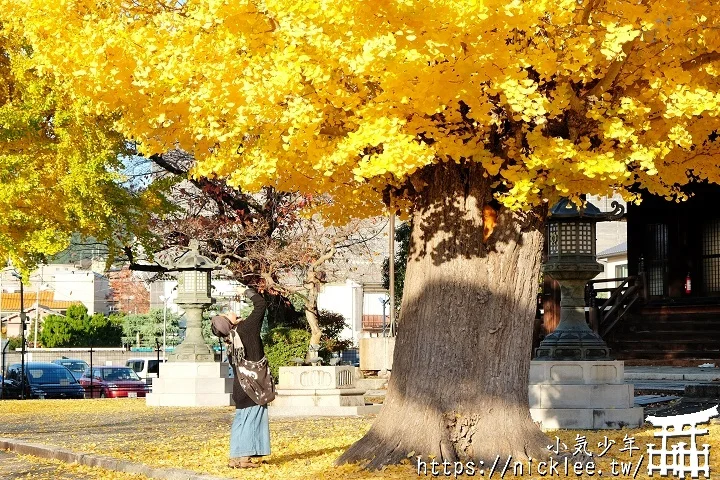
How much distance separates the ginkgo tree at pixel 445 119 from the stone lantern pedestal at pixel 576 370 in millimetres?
4272

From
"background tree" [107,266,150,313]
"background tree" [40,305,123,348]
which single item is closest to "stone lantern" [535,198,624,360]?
"background tree" [40,305,123,348]

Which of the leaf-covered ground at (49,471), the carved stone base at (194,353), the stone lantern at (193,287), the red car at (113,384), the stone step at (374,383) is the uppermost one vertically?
the stone lantern at (193,287)

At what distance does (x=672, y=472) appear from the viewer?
33.4 feet

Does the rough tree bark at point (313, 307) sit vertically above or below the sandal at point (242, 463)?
above

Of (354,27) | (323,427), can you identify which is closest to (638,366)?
(323,427)

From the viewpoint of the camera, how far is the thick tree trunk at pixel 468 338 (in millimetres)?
10914

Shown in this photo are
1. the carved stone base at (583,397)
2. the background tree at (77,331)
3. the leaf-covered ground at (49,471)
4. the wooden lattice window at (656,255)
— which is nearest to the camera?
the leaf-covered ground at (49,471)

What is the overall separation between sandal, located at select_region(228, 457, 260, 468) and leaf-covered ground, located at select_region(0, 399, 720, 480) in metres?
0.11

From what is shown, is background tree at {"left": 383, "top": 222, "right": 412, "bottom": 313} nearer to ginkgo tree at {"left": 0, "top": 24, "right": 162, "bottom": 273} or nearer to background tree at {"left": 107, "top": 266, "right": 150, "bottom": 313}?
ginkgo tree at {"left": 0, "top": 24, "right": 162, "bottom": 273}

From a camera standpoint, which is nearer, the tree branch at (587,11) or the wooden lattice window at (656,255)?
the tree branch at (587,11)

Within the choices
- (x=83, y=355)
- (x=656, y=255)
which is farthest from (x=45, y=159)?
(x=83, y=355)

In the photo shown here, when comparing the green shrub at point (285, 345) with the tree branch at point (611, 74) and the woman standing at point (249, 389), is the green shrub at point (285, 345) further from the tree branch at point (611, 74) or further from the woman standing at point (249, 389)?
the tree branch at point (611, 74)

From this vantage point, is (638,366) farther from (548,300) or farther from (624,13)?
(624,13)

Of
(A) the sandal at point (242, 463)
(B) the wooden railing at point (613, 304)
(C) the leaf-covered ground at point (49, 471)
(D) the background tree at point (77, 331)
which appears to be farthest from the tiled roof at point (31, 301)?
(A) the sandal at point (242, 463)
